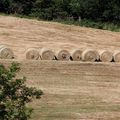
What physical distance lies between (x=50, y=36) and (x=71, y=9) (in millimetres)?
10999

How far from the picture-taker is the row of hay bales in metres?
32.0

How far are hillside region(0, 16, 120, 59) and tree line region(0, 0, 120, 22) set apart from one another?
5415mm

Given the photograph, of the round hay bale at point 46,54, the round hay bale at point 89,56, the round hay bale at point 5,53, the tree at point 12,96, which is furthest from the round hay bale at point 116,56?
the tree at point 12,96

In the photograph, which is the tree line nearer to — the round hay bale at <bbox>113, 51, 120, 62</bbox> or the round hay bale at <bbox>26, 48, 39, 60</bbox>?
the round hay bale at <bbox>113, 51, 120, 62</bbox>

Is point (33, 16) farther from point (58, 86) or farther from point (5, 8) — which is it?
point (58, 86)

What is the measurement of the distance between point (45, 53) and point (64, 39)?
9.66m

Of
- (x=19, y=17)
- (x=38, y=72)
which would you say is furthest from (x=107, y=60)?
(x=19, y=17)

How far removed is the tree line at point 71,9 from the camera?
50.8 m

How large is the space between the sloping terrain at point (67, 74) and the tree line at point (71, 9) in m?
6.00

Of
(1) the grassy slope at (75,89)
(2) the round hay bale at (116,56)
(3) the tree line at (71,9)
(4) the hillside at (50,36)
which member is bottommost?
(1) the grassy slope at (75,89)

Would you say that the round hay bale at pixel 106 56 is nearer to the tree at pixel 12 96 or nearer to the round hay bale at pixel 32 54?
the round hay bale at pixel 32 54

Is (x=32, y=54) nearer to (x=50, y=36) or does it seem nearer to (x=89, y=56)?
(x=89, y=56)

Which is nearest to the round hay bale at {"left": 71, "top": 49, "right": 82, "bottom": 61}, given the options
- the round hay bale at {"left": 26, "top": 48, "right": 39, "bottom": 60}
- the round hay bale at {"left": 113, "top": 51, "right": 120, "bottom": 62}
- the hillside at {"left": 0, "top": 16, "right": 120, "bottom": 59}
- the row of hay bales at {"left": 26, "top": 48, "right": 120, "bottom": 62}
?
the row of hay bales at {"left": 26, "top": 48, "right": 120, "bottom": 62}

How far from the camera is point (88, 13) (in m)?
51.6
